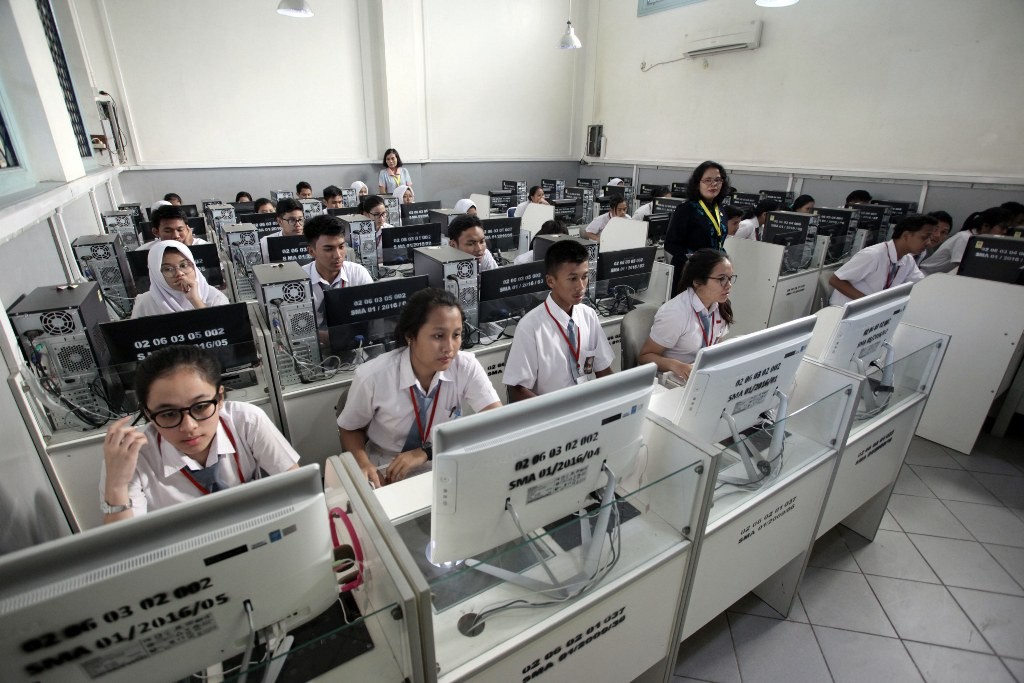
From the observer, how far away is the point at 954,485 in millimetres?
2637

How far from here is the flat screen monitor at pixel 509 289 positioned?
242cm

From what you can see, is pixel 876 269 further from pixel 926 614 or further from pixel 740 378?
pixel 740 378

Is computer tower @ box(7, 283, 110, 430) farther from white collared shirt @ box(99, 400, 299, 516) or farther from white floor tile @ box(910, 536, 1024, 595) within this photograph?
white floor tile @ box(910, 536, 1024, 595)

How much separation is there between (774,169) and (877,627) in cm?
620

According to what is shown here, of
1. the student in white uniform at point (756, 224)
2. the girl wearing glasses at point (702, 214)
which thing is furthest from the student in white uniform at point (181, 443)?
the student in white uniform at point (756, 224)

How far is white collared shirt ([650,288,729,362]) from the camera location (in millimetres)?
2135

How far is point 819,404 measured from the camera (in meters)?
1.59

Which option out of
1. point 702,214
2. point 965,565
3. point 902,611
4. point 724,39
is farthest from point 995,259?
point 724,39

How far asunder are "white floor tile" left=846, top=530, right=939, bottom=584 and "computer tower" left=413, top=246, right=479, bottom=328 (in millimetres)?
2041

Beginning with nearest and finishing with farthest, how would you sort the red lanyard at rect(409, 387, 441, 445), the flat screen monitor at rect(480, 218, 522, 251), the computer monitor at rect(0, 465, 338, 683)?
1. the computer monitor at rect(0, 465, 338, 683)
2. the red lanyard at rect(409, 387, 441, 445)
3. the flat screen monitor at rect(480, 218, 522, 251)

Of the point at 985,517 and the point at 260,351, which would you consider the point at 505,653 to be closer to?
the point at 260,351

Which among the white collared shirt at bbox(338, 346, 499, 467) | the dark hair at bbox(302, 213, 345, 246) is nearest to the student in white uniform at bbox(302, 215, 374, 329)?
the dark hair at bbox(302, 213, 345, 246)

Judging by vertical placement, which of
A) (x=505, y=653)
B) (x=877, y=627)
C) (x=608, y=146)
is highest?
(x=608, y=146)

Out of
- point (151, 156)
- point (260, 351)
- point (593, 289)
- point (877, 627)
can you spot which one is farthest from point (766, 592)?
point (151, 156)
